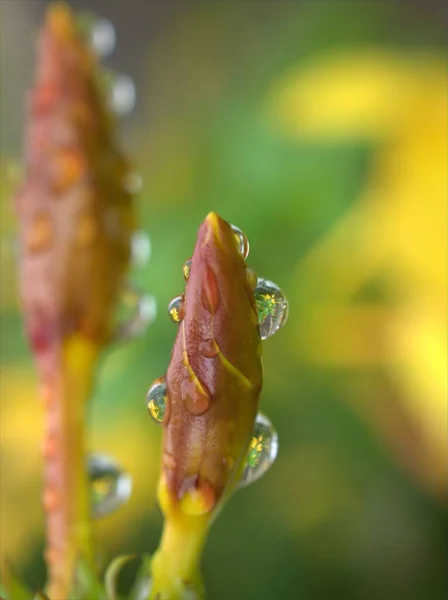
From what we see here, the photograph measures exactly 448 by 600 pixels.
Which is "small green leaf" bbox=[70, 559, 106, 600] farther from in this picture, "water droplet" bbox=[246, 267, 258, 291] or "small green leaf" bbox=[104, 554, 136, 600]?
"water droplet" bbox=[246, 267, 258, 291]

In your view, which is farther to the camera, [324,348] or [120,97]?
[324,348]

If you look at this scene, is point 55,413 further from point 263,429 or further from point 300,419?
point 300,419

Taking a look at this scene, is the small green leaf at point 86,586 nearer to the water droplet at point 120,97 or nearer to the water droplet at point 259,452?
the water droplet at point 259,452

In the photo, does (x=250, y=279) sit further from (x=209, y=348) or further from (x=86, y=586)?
(x=86, y=586)

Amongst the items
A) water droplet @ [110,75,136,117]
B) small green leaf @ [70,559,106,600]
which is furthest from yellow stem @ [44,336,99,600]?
water droplet @ [110,75,136,117]

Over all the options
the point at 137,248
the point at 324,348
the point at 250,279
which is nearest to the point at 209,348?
the point at 250,279
